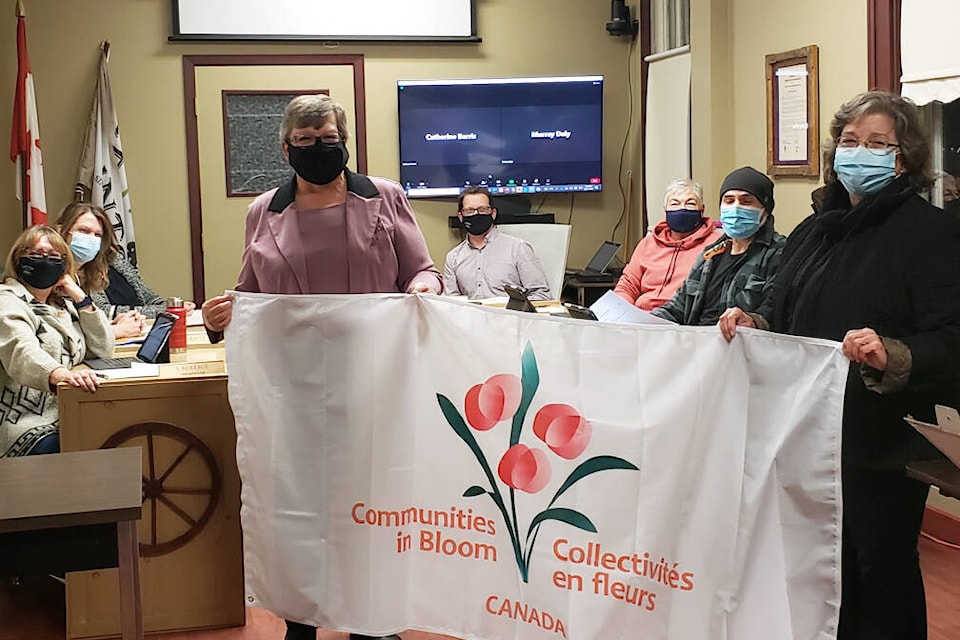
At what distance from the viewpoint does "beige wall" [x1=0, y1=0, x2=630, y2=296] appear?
620 cm

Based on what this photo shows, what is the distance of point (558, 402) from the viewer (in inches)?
96.1

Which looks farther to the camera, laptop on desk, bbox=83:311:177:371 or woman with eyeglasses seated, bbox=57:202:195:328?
woman with eyeglasses seated, bbox=57:202:195:328

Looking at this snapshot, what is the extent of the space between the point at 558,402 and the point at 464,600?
1.87 ft

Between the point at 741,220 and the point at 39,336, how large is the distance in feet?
7.32

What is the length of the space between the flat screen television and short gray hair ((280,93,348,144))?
12.7ft

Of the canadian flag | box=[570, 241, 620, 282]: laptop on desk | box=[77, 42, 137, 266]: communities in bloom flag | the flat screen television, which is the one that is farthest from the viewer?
the flat screen television

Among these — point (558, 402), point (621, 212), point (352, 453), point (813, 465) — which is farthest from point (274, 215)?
point (621, 212)

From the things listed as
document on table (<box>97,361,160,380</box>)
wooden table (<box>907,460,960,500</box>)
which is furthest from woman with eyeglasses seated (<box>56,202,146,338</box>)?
wooden table (<box>907,460,960,500</box>)

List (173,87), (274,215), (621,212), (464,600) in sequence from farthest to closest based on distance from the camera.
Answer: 1. (621,212)
2. (173,87)
3. (274,215)
4. (464,600)

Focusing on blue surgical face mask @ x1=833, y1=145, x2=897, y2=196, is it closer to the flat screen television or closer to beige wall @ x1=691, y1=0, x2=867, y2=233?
beige wall @ x1=691, y1=0, x2=867, y2=233

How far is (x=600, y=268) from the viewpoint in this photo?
639 centimetres

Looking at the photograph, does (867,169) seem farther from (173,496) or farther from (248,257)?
(173,496)

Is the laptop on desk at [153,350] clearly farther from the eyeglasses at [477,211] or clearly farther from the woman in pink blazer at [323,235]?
the eyeglasses at [477,211]

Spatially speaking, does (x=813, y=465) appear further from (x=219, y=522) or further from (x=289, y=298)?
(x=219, y=522)
